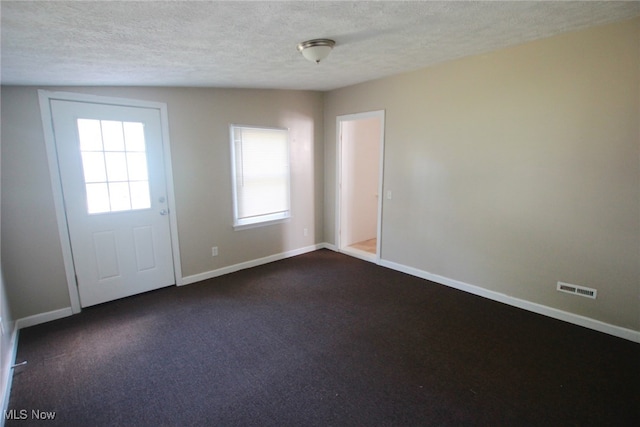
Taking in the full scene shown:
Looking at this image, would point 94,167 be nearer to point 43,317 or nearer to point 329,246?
point 43,317

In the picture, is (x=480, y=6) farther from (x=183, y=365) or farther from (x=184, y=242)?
(x=184, y=242)

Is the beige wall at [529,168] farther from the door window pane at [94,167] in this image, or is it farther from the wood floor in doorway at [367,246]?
the door window pane at [94,167]

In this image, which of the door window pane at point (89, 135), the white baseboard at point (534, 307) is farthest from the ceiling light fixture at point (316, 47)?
the white baseboard at point (534, 307)

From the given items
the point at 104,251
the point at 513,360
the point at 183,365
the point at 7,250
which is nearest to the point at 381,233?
the point at 513,360

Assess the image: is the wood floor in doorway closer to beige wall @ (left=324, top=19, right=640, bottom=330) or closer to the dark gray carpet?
beige wall @ (left=324, top=19, right=640, bottom=330)

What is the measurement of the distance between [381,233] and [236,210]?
1.99m

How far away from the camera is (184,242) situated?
11.9 ft

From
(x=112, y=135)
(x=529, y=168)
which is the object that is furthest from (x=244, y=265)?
(x=529, y=168)

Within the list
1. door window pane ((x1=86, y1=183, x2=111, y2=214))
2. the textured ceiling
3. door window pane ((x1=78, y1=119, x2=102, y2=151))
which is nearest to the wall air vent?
the textured ceiling

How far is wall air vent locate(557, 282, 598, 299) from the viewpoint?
2.63 metres

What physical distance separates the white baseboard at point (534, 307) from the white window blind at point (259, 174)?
6.50 feet

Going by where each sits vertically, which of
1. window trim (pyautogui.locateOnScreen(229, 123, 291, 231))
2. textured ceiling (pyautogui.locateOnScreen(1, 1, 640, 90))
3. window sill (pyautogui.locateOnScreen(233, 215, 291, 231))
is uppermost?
textured ceiling (pyautogui.locateOnScreen(1, 1, 640, 90))

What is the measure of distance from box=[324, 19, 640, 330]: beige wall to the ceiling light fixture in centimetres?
173

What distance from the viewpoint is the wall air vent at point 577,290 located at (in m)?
2.63
